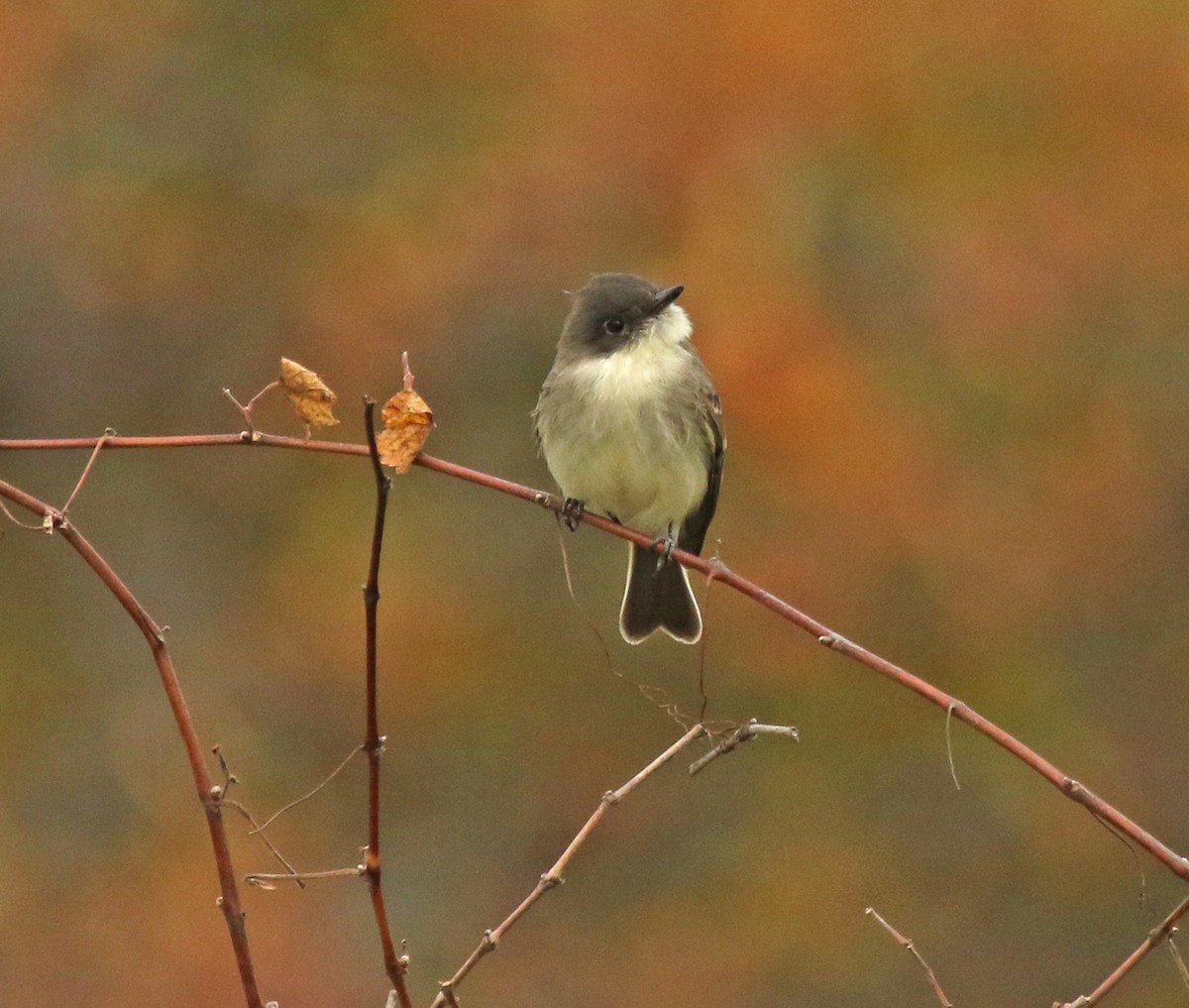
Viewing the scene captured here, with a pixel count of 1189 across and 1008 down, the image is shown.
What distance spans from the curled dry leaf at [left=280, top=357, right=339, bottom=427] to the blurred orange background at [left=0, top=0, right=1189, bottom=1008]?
6.35 metres

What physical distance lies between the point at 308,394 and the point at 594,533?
6276mm

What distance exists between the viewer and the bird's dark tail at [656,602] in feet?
17.0

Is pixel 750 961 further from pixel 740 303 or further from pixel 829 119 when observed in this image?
pixel 829 119

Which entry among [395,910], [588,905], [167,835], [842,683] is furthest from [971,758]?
[167,835]

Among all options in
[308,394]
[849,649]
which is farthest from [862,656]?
[308,394]

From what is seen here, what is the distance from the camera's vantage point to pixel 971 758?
9.63 meters

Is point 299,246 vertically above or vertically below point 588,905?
above

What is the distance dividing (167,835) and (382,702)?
1.24 m

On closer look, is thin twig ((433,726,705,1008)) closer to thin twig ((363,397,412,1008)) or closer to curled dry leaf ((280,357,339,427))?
thin twig ((363,397,412,1008))

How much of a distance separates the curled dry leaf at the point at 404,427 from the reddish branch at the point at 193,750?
0.54 m

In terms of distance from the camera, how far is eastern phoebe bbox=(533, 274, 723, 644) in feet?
15.9

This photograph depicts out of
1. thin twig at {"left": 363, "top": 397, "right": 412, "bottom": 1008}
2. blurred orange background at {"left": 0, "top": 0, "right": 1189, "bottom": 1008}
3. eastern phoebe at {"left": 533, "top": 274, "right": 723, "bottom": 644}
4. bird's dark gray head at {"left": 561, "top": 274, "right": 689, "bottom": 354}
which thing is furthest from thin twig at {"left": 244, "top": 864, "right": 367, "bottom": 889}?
blurred orange background at {"left": 0, "top": 0, "right": 1189, "bottom": 1008}

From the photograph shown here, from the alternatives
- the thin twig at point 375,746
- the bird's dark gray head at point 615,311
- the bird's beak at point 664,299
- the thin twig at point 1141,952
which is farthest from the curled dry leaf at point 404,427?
the bird's dark gray head at point 615,311

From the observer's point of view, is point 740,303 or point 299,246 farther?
point 299,246
